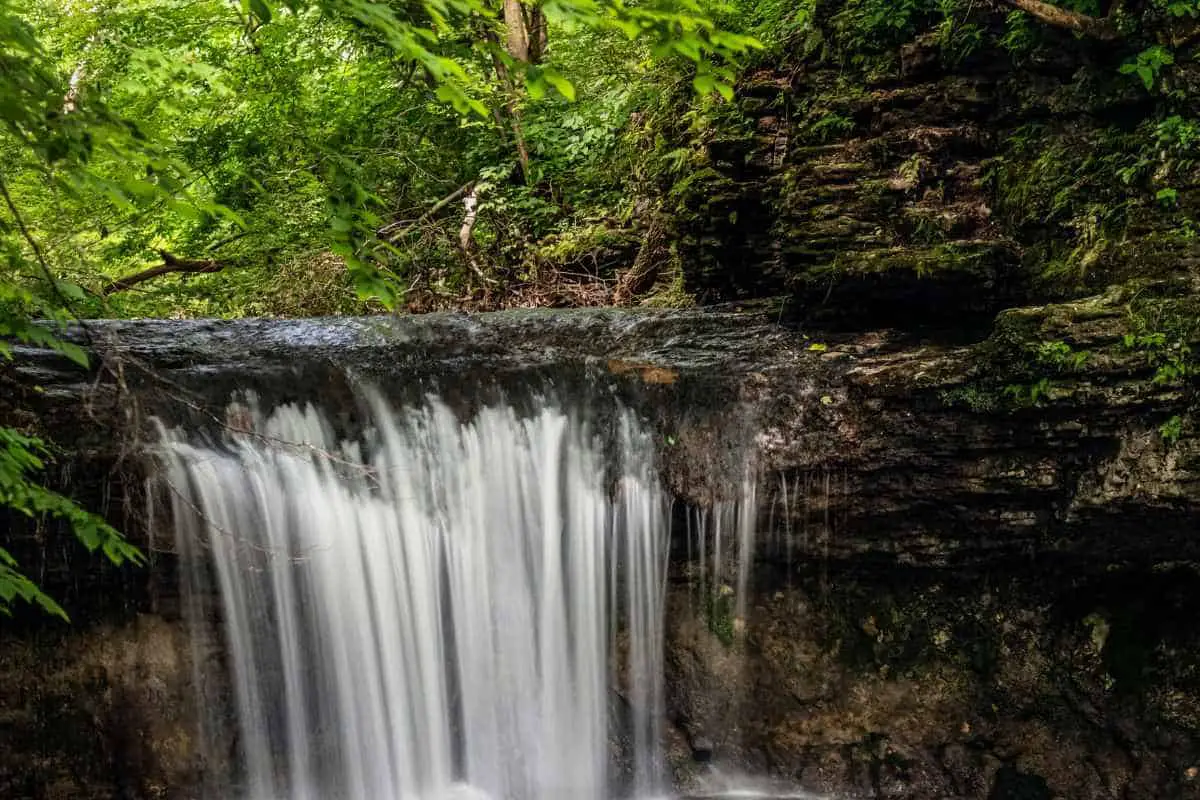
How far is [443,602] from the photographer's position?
531 cm

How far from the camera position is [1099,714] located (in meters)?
4.92

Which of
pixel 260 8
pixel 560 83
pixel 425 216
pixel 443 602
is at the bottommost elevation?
pixel 443 602

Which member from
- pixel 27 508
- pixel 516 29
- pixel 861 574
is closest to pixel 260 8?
pixel 27 508

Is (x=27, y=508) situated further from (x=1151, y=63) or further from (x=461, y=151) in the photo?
(x=461, y=151)

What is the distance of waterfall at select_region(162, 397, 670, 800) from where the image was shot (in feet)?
16.6

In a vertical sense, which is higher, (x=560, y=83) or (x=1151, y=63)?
(x=1151, y=63)

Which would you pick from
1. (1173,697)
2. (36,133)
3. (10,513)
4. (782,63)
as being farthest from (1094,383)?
(10,513)

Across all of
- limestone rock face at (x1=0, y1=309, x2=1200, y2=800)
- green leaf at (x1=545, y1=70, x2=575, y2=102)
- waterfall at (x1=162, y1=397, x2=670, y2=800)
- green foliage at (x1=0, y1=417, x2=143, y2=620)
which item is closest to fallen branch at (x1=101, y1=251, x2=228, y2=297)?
limestone rock face at (x1=0, y1=309, x2=1200, y2=800)

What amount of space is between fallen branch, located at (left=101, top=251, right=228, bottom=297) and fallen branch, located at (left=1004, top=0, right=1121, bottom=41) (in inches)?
317

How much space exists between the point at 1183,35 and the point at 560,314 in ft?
12.7

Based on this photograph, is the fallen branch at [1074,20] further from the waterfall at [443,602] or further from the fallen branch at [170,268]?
the fallen branch at [170,268]

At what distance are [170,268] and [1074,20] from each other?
28.3 ft

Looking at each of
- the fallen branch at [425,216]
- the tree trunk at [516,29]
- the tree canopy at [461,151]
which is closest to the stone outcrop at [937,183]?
the tree canopy at [461,151]

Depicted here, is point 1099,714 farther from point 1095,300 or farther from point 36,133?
point 36,133
